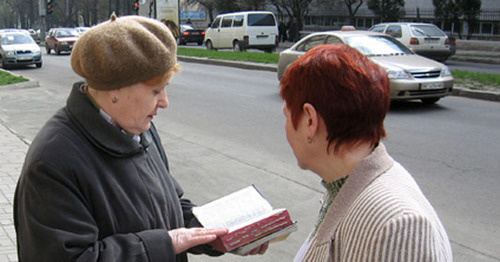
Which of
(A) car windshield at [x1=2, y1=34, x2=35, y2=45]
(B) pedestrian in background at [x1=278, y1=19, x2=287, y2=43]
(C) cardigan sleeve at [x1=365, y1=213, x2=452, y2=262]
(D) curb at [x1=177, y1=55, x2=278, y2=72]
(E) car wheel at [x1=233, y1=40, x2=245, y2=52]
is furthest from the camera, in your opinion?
(B) pedestrian in background at [x1=278, y1=19, x2=287, y2=43]

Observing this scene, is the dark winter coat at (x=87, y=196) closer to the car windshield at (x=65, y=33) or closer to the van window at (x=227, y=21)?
the van window at (x=227, y=21)

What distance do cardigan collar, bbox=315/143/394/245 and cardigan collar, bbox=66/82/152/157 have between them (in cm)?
74

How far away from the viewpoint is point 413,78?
10.7m

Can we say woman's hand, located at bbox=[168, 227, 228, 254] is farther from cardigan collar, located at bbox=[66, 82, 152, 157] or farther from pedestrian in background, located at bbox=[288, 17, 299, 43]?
pedestrian in background, located at bbox=[288, 17, 299, 43]

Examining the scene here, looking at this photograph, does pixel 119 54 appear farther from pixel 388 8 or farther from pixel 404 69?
pixel 388 8

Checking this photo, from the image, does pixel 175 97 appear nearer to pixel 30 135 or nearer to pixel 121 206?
pixel 30 135

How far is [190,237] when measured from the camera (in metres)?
1.91

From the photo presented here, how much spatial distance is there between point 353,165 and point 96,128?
33.6 inches

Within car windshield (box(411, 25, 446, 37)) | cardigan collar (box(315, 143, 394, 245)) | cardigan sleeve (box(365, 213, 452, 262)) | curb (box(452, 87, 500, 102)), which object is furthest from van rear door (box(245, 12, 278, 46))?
cardigan sleeve (box(365, 213, 452, 262))

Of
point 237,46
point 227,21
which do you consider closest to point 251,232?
point 237,46

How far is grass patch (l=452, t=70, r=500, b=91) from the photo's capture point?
12.6m

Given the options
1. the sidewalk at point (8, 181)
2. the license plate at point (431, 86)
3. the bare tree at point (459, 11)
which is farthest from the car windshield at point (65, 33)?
the license plate at point (431, 86)

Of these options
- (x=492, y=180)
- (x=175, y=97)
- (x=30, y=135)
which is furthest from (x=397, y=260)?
(x=175, y=97)

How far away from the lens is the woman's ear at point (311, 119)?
4.98ft
